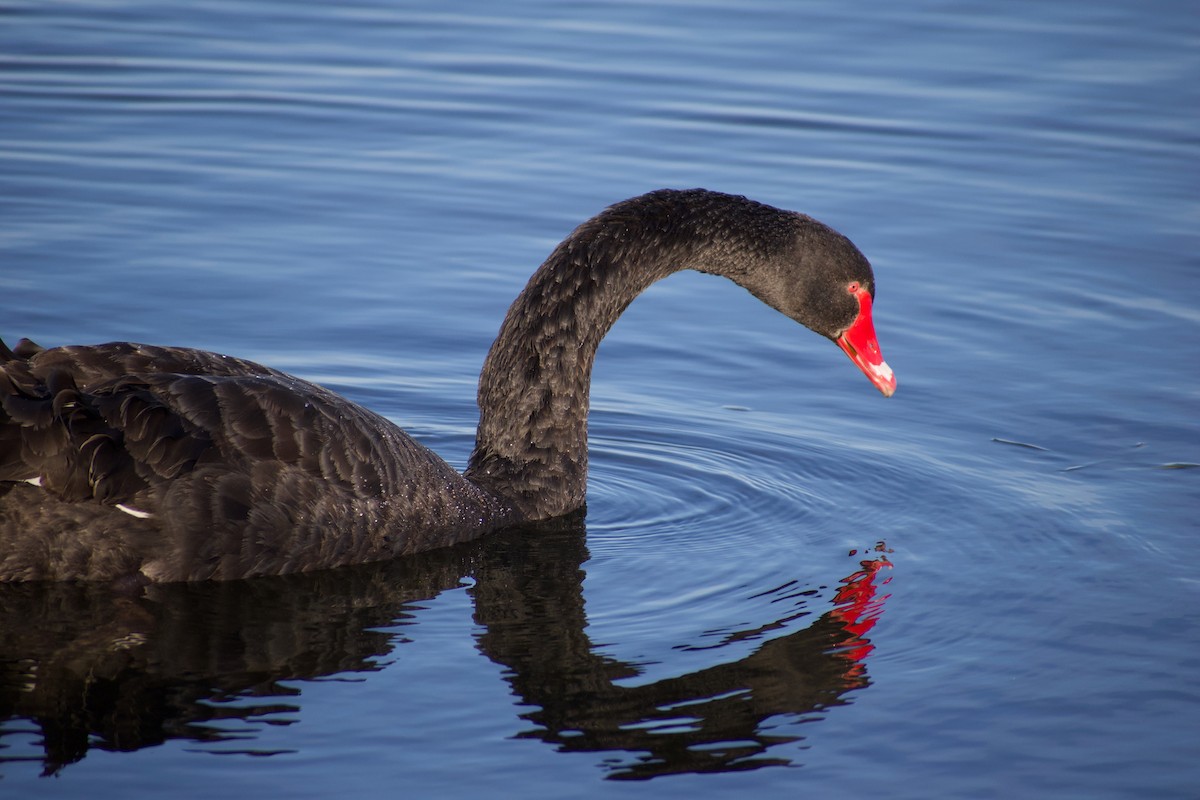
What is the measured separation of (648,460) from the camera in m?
8.64

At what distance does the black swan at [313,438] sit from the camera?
6.35 metres

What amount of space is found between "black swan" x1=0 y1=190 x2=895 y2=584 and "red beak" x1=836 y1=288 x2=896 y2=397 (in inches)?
4.0

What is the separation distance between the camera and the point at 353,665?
6000mm

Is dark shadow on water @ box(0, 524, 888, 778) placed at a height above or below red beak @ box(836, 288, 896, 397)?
Result: below

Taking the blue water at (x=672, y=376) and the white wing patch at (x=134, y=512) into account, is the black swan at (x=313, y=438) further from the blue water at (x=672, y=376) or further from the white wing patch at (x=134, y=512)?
the blue water at (x=672, y=376)

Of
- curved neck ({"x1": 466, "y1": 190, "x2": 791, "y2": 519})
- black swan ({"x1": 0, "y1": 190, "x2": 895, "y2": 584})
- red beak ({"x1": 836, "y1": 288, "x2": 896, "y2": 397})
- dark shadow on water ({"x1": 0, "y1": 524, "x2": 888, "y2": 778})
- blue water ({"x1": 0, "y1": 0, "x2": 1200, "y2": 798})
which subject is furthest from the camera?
red beak ({"x1": 836, "y1": 288, "x2": 896, "y2": 397})

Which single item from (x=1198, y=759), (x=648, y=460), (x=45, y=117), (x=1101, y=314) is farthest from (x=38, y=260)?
(x=1198, y=759)

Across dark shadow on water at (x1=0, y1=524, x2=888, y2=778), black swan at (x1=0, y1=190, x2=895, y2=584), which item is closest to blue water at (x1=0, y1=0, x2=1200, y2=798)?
dark shadow on water at (x1=0, y1=524, x2=888, y2=778)

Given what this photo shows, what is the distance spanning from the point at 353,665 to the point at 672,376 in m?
4.19

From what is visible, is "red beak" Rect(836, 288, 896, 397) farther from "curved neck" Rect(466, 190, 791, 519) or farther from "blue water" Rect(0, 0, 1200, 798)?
"curved neck" Rect(466, 190, 791, 519)

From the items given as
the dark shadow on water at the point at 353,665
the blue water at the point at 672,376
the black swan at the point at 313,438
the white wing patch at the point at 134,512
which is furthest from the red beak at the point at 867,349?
the white wing patch at the point at 134,512

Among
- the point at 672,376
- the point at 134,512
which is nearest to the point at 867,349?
the point at 672,376

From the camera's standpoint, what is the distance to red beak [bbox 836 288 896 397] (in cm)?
842

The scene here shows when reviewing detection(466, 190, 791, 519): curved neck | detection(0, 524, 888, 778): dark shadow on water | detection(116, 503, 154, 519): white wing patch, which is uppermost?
detection(466, 190, 791, 519): curved neck
